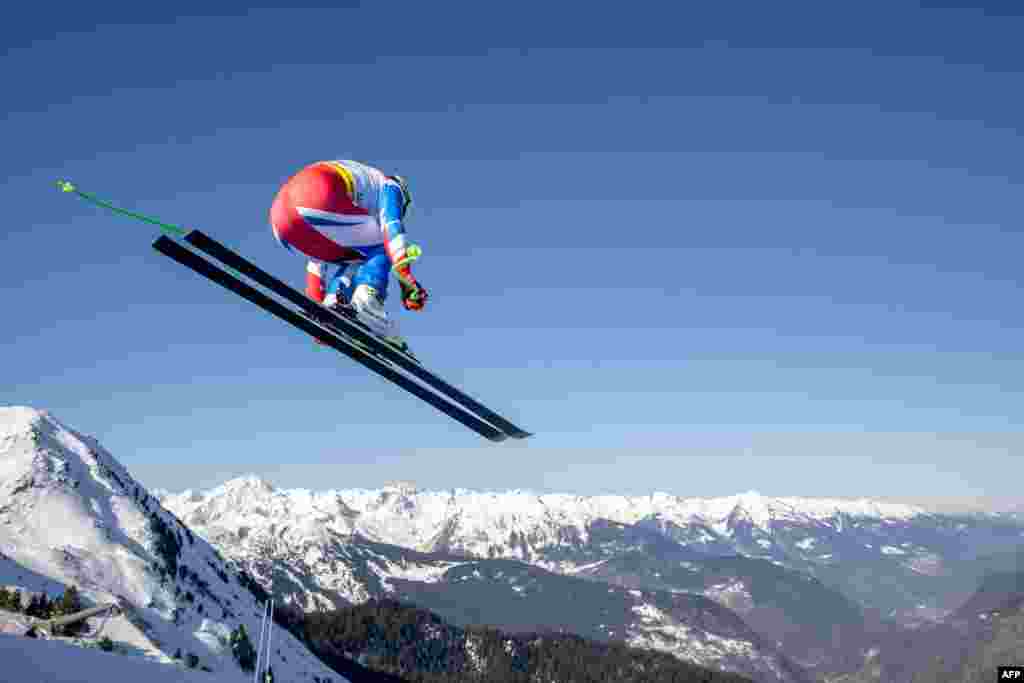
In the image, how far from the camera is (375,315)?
1141 centimetres

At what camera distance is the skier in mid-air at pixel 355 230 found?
36.7 ft

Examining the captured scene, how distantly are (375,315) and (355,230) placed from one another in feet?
4.72

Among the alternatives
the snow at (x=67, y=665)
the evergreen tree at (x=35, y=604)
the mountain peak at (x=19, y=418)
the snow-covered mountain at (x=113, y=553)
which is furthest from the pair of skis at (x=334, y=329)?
the mountain peak at (x=19, y=418)

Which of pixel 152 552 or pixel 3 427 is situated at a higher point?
pixel 3 427

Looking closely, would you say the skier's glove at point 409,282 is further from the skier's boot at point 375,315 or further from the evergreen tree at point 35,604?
the evergreen tree at point 35,604

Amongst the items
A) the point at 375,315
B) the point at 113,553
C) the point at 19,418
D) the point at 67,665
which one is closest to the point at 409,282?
the point at 375,315

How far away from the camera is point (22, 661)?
105 inches

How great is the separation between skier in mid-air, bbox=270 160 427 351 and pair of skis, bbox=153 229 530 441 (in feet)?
1.30

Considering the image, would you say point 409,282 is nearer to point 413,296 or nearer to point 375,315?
point 413,296

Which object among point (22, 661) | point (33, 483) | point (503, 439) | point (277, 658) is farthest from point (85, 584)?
point (22, 661)

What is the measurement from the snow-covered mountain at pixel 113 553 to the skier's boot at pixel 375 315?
104 m

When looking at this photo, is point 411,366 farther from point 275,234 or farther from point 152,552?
point 152,552

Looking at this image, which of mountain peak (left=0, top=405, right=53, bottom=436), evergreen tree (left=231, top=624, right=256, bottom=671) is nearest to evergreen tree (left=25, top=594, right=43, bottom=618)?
evergreen tree (left=231, top=624, right=256, bottom=671)

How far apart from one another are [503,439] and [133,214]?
23.5 feet
